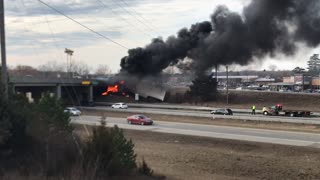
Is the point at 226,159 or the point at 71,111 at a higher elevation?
the point at 71,111

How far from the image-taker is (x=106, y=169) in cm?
1708

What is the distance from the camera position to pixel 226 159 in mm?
32719

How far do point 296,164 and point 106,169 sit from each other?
1769 centimetres

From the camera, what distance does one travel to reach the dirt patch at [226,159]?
28.4 meters

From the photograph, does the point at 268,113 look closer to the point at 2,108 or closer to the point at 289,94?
the point at 289,94

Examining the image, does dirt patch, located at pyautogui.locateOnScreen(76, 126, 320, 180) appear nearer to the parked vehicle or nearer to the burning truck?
the parked vehicle

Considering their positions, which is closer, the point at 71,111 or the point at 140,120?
the point at 71,111

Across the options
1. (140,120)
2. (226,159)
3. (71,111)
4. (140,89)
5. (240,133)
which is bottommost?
(226,159)

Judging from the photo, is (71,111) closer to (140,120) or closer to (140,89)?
(140,120)

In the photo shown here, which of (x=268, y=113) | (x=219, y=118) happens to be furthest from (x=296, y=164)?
(x=268, y=113)

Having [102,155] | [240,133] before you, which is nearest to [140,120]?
[240,133]

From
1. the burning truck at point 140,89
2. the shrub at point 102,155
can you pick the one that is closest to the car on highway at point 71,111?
the shrub at point 102,155

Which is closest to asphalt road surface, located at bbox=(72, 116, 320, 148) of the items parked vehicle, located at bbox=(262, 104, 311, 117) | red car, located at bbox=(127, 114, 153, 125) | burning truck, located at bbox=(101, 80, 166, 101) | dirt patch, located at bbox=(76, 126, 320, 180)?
red car, located at bbox=(127, 114, 153, 125)

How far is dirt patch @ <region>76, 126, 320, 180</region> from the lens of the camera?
1118 inches
